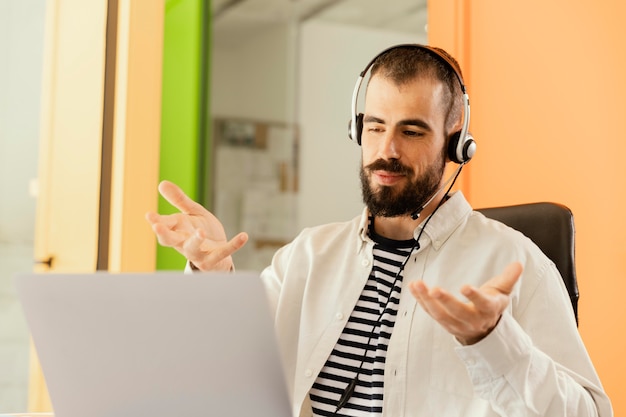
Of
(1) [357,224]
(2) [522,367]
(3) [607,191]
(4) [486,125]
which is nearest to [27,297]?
(2) [522,367]

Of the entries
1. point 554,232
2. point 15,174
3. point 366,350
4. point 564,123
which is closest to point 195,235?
point 366,350

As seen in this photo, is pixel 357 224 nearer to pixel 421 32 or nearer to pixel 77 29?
pixel 77 29

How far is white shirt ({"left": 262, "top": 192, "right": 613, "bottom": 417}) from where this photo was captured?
1.04 m

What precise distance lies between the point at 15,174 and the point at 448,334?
2.21 m

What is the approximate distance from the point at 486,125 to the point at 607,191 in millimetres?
444

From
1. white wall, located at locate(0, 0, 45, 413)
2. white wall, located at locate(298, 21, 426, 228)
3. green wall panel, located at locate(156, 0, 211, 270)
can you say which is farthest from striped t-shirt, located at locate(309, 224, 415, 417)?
white wall, located at locate(298, 21, 426, 228)

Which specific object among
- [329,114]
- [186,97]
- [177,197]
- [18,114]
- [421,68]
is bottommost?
[177,197]

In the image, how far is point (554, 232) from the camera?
1.38 meters

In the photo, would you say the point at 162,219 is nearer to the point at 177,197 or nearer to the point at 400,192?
the point at 177,197

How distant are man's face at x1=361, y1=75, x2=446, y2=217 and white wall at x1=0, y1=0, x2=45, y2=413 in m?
2.01

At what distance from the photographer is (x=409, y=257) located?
4.41 feet

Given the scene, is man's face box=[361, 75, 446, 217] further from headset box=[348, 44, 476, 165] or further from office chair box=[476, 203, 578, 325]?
office chair box=[476, 203, 578, 325]

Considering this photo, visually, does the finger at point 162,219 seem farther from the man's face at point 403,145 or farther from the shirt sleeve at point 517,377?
the shirt sleeve at point 517,377

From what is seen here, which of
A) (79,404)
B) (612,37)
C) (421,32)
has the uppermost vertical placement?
(421,32)
